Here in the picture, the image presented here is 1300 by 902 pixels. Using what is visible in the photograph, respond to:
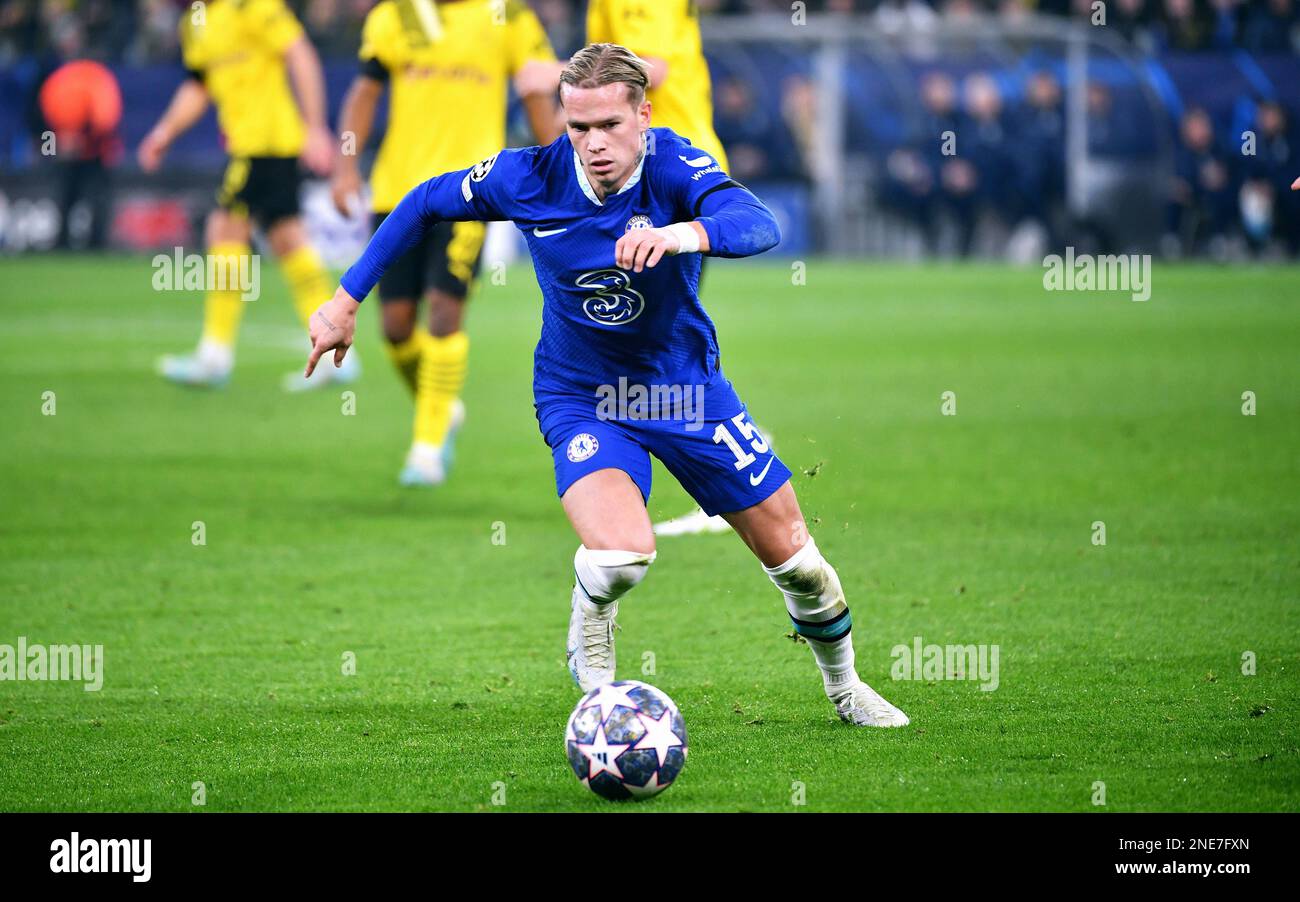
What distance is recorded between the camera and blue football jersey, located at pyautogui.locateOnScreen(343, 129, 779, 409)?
17.3 ft

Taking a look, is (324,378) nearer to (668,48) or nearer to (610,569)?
(668,48)

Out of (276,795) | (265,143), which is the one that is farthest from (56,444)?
(276,795)

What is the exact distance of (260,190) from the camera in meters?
13.2

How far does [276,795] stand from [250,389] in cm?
993

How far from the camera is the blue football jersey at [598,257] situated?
17.3 ft


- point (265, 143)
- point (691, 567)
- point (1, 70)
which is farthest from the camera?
point (1, 70)

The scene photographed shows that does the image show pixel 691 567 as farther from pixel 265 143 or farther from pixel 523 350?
pixel 523 350

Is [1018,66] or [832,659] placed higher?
[1018,66]

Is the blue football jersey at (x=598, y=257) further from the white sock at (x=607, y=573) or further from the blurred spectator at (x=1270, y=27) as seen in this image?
the blurred spectator at (x=1270, y=27)

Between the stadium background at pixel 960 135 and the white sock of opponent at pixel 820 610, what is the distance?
20.2m

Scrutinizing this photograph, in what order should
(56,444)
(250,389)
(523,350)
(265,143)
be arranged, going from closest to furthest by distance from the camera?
1. (56,444)
2. (265,143)
3. (250,389)
4. (523,350)

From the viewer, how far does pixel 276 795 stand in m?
4.94

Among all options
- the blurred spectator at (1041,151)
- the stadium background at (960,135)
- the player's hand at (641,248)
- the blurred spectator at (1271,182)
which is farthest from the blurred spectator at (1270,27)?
the player's hand at (641,248)

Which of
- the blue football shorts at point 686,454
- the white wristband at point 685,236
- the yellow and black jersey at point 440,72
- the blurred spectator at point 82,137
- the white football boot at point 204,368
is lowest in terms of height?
the blue football shorts at point 686,454
